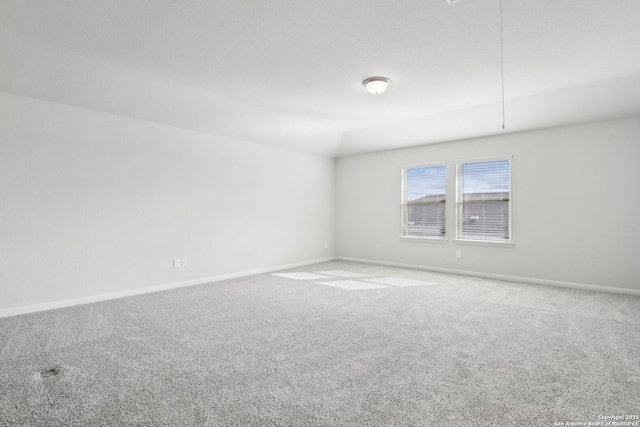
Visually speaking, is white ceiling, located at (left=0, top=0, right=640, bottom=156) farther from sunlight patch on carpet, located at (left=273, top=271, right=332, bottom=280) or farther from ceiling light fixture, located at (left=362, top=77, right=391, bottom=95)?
sunlight patch on carpet, located at (left=273, top=271, right=332, bottom=280)

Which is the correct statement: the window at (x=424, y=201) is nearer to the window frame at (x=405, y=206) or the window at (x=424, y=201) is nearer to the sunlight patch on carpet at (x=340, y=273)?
the window frame at (x=405, y=206)

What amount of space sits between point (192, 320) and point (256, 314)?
0.63 m

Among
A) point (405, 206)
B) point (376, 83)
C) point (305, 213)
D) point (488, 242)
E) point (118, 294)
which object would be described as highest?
point (376, 83)

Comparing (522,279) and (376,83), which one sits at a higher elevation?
(376,83)

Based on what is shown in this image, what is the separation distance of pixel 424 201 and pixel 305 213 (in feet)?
7.61

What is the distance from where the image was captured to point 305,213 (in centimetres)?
681

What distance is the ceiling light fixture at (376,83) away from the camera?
3.70 m

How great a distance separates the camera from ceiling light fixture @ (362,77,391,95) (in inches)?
146

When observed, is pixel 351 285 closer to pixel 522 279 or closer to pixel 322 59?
pixel 522 279

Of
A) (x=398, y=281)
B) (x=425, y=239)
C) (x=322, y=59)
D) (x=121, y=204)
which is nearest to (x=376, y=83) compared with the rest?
(x=322, y=59)

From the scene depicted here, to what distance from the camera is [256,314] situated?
3.52 metres

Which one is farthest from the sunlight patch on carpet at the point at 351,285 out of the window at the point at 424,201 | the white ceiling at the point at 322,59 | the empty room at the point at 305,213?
the white ceiling at the point at 322,59

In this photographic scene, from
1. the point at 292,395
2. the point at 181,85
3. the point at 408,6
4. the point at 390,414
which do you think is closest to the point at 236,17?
→ the point at 408,6

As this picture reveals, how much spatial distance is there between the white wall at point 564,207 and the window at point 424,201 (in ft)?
0.53
